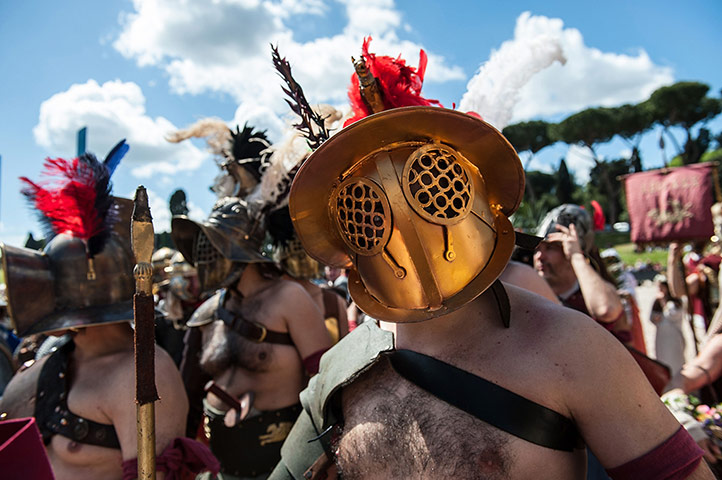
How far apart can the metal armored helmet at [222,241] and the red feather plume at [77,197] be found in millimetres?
1249

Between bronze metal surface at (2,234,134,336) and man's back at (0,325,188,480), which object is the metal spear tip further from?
bronze metal surface at (2,234,134,336)

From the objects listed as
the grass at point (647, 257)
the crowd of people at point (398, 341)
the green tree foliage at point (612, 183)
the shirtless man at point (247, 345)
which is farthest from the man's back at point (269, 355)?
the green tree foliage at point (612, 183)

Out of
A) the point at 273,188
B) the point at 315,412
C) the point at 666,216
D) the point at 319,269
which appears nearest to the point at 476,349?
the point at 315,412

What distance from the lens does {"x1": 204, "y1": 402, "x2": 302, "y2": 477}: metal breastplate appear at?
3.35 metres

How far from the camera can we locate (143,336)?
1.39 meters

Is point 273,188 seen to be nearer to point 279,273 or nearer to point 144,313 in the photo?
point 279,273

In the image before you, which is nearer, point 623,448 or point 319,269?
point 623,448

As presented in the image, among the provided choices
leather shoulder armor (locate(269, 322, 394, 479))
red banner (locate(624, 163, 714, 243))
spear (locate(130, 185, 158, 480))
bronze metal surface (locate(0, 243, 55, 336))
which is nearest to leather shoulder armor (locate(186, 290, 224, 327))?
bronze metal surface (locate(0, 243, 55, 336))

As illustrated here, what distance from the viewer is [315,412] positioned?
189 cm

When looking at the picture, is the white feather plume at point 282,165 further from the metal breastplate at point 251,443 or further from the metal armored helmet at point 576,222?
the metal armored helmet at point 576,222

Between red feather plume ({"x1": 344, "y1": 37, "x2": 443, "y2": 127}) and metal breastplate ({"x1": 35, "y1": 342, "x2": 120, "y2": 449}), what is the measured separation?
78.6 inches

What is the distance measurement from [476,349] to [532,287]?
4.18 ft

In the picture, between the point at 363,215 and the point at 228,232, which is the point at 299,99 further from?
the point at 228,232

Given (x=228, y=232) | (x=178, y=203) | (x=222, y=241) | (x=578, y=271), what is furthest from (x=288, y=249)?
(x=578, y=271)
